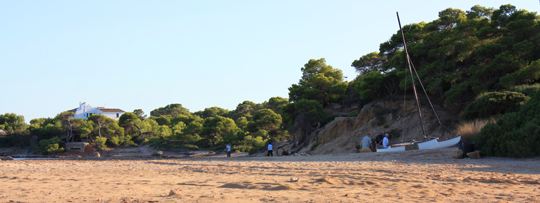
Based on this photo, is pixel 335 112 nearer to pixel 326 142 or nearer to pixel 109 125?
pixel 326 142

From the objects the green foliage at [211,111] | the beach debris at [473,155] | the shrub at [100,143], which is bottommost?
the beach debris at [473,155]

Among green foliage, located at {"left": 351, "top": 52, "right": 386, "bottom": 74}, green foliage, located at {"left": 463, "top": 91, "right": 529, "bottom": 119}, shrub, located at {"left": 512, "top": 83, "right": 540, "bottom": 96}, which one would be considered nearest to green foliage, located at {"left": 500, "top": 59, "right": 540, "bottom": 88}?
shrub, located at {"left": 512, "top": 83, "right": 540, "bottom": 96}

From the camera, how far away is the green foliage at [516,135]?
1698cm

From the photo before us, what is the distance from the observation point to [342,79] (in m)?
52.1

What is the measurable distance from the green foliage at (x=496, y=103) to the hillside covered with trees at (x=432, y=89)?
0.04 meters

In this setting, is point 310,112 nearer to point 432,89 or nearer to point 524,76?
point 432,89

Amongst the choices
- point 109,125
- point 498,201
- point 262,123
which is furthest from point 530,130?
point 109,125

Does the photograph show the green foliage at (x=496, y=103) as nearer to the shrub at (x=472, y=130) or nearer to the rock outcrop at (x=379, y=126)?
the shrub at (x=472, y=130)

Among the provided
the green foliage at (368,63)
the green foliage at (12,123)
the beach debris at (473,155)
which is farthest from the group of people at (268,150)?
the green foliage at (12,123)

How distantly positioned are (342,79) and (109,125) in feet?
88.2

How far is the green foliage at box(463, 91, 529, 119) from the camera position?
24.8 metres

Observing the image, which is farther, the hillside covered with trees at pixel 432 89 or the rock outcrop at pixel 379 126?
the rock outcrop at pixel 379 126

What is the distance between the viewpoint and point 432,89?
33438mm

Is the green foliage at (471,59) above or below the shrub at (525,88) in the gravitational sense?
above
